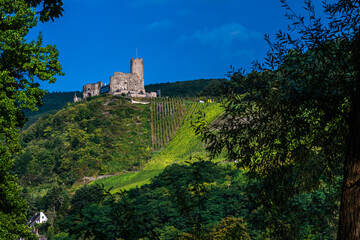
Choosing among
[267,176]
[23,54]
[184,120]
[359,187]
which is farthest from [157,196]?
[184,120]

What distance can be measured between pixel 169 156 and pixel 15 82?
69.4m

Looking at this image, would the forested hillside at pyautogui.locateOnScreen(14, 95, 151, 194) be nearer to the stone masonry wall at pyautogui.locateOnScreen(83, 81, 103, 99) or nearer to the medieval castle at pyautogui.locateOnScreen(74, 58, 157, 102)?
the medieval castle at pyautogui.locateOnScreen(74, 58, 157, 102)

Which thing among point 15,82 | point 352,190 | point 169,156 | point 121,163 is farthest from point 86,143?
point 352,190

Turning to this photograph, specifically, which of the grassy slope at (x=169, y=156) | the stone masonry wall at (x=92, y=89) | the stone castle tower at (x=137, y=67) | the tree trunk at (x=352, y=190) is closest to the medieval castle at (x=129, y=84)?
the stone castle tower at (x=137, y=67)

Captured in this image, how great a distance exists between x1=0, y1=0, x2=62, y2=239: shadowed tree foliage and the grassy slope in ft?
166

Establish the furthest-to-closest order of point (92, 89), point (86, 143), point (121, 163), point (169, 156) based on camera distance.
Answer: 1. point (92, 89)
2. point (86, 143)
3. point (121, 163)
4. point (169, 156)

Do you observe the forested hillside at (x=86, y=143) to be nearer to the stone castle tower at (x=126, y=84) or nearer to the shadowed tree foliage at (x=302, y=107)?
the stone castle tower at (x=126, y=84)

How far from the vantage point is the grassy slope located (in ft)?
233

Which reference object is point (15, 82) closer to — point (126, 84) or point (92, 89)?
point (126, 84)

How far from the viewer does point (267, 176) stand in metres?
9.96

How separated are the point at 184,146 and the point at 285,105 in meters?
76.4

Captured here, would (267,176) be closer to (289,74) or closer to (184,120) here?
(289,74)

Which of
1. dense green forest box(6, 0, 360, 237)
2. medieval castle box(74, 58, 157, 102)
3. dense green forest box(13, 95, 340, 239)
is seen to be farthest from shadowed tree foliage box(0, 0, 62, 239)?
medieval castle box(74, 58, 157, 102)

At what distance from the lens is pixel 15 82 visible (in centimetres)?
1404
